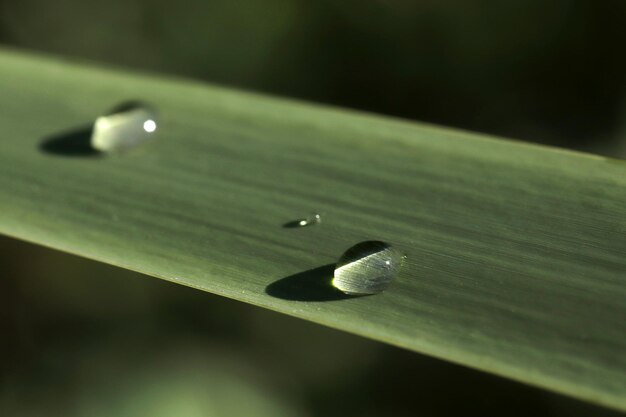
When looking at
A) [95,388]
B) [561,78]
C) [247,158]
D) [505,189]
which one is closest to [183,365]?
[95,388]

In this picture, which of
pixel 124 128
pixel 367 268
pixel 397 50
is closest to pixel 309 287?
pixel 367 268

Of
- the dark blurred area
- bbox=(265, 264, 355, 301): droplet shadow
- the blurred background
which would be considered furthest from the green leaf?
the dark blurred area

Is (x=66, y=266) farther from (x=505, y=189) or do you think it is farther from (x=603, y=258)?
(x=603, y=258)

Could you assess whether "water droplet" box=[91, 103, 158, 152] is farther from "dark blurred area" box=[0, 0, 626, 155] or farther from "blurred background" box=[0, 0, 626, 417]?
"dark blurred area" box=[0, 0, 626, 155]

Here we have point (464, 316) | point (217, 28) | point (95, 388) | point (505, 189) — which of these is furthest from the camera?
point (217, 28)

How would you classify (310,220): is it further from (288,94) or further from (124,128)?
(288,94)

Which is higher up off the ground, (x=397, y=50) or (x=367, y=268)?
(x=397, y=50)
